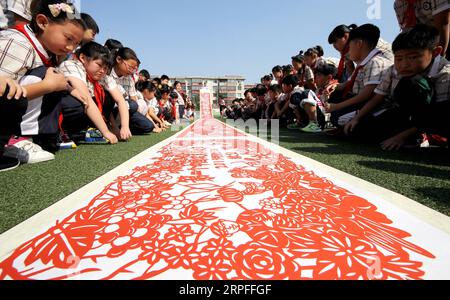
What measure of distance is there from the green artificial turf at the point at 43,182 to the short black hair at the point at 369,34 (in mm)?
2376

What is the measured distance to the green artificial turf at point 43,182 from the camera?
82cm

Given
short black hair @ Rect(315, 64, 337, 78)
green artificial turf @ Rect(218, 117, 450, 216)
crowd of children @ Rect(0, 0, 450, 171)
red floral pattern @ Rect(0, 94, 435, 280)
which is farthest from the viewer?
short black hair @ Rect(315, 64, 337, 78)

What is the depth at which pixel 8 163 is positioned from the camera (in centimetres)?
139

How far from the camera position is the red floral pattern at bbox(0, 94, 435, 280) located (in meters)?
0.52

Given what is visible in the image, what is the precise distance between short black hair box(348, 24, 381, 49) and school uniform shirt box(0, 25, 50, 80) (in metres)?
2.63

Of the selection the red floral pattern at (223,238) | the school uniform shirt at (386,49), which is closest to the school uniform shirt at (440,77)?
the school uniform shirt at (386,49)

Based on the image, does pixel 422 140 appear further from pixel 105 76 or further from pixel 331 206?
pixel 105 76

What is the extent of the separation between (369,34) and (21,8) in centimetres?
283

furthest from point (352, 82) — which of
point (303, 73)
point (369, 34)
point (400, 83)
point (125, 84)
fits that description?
point (125, 84)

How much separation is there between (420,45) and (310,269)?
193 centimetres

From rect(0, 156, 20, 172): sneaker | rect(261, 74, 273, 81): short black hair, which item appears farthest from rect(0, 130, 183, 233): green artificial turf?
rect(261, 74, 273, 81): short black hair

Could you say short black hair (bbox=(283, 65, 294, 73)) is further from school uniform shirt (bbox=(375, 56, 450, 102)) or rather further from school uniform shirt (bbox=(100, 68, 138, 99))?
school uniform shirt (bbox=(375, 56, 450, 102))

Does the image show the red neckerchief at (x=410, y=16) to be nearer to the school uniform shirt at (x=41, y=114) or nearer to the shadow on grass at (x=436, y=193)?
the shadow on grass at (x=436, y=193)
